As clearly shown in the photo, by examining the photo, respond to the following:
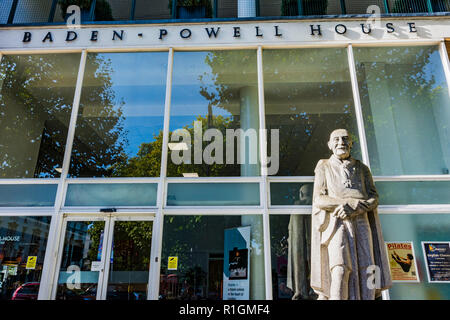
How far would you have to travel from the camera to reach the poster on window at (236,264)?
6082 millimetres

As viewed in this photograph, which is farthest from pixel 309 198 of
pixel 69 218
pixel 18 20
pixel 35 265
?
pixel 18 20

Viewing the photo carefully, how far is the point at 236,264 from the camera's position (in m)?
6.23

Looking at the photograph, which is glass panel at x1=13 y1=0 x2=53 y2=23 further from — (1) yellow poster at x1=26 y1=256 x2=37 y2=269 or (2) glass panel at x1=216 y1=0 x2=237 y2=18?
(1) yellow poster at x1=26 y1=256 x2=37 y2=269

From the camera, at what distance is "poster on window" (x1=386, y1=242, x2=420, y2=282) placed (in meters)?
6.04

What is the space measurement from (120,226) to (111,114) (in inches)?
104

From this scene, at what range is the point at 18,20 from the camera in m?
8.27

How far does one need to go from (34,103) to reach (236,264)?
605 cm

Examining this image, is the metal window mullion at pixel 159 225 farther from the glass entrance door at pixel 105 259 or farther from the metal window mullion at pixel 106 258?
the metal window mullion at pixel 106 258

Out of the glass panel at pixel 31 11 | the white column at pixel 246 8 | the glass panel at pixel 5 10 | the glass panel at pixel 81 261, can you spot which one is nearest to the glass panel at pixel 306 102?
the white column at pixel 246 8

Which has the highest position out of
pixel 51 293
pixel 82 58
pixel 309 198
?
pixel 82 58

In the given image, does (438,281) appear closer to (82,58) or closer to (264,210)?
(264,210)

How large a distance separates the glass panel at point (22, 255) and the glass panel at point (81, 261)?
0.41 m

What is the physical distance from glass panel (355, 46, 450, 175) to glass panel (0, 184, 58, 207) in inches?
251

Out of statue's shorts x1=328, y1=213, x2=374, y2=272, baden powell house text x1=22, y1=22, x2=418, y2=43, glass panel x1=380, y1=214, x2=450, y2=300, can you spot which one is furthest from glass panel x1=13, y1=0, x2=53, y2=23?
glass panel x1=380, y1=214, x2=450, y2=300
